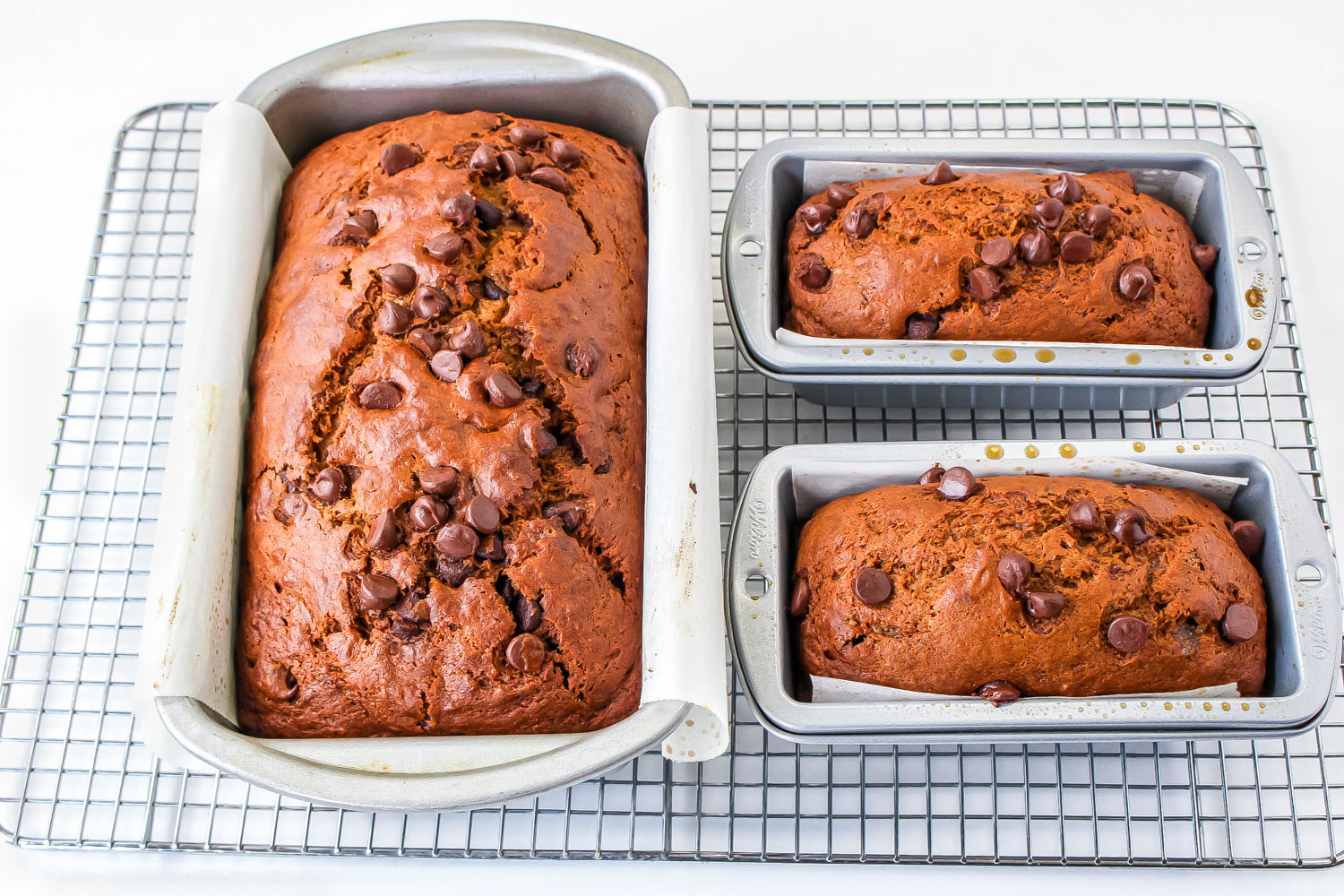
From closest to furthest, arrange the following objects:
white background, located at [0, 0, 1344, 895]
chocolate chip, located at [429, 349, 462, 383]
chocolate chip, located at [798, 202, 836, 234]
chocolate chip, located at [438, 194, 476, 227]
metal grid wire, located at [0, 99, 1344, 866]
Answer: chocolate chip, located at [429, 349, 462, 383]
chocolate chip, located at [438, 194, 476, 227]
metal grid wire, located at [0, 99, 1344, 866]
chocolate chip, located at [798, 202, 836, 234]
white background, located at [0, 0, 1344, 895]

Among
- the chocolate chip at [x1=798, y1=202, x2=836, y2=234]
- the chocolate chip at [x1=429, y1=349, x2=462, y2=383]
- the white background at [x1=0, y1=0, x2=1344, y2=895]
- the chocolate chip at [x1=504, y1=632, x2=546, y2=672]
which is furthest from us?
the white background at [x1=0, y1=0, x2=1344, y2=895]

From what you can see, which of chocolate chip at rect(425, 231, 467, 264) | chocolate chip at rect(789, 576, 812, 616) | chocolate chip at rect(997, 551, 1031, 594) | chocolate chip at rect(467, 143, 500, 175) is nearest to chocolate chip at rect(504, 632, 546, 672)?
chocolate chip at rect(789, 576, 812, 616)

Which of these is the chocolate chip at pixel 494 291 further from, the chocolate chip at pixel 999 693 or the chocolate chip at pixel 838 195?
the chocolate chip at pixel 999 693

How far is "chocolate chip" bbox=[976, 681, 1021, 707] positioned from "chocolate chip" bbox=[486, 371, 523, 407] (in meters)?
0.94

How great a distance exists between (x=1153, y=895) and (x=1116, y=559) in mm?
703

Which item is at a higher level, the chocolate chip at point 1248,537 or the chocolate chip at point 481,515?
the chocolate chip at point 1248,537

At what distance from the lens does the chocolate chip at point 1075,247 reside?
6.32ft

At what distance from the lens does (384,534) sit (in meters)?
1.61

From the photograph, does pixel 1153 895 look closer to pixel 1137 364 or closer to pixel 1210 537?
pixel 1210 537

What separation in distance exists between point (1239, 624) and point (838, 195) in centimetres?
109

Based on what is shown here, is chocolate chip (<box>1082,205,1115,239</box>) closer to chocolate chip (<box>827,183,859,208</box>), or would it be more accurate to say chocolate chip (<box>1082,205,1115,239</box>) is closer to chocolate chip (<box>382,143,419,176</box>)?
chocolate chip (<box>827,183,859,208</box>)

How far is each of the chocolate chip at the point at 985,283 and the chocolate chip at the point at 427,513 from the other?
1.09 m

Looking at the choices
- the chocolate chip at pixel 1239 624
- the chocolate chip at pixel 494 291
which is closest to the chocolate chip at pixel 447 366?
the chocolate chip at pixel 494 291

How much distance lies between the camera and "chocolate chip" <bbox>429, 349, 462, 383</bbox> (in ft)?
5.59
